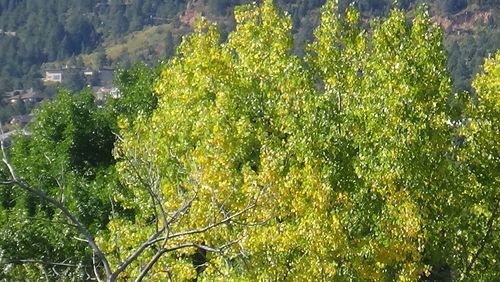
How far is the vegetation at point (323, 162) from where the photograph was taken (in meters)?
14.4

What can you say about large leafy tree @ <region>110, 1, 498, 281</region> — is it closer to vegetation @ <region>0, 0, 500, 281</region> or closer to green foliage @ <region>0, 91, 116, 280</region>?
vegetation @ <region>0, 0, 500, 281</region>

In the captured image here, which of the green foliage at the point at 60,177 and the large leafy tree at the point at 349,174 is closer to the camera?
the large leafy tree at the point at 349,174

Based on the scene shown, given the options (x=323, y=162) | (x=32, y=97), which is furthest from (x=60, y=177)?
(x=32, y=97)

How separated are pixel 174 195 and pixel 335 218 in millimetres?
4578

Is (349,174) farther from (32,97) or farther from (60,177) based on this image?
(32,97)

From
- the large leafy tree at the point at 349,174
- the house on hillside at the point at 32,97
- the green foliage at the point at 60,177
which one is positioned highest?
the large leafy tree at the point at 349,174

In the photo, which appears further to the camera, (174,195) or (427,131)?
(174,195)

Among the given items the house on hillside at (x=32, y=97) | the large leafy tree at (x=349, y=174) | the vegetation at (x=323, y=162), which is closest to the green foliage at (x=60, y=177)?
the vegetation at (x=323, y=162)

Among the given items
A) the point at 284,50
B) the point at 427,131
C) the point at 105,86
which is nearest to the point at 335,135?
the point at 427,131

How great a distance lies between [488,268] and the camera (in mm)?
16672

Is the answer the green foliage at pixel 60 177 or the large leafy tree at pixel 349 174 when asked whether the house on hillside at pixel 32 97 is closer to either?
the green foliage at pixel 60 177

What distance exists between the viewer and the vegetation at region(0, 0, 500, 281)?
1443cm

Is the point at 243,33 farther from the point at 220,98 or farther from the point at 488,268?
the point at 488,268

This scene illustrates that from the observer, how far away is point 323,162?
49.2 ft
